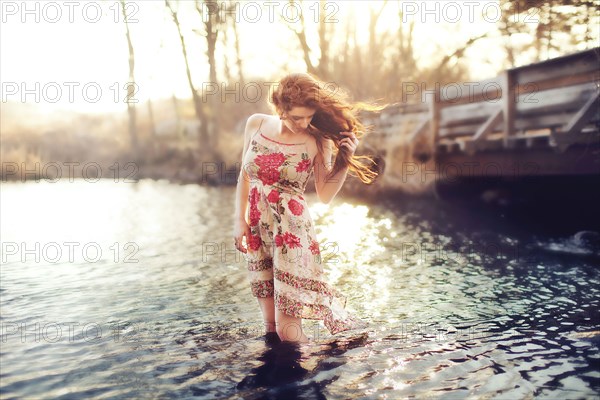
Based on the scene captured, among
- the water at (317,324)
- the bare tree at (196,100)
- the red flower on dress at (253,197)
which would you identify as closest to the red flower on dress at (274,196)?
the red flower on dress at (253,197)

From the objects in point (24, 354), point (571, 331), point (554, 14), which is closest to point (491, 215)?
point (554, 14)

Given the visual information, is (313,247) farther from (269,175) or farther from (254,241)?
(269,175)

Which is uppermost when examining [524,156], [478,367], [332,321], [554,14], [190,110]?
[190,110]

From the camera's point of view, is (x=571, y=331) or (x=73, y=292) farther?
(x=73, y=292)

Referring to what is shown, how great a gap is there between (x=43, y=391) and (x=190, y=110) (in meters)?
39.7

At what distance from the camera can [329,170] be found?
419 cm

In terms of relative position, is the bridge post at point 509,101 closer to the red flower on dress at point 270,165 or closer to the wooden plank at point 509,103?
the wooden plank at point 509,103

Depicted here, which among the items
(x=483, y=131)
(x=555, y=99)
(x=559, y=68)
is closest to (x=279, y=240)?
(x=559, y=68)

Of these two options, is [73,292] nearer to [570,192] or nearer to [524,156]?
[524,156]

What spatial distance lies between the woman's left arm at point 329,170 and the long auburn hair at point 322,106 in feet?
0.11

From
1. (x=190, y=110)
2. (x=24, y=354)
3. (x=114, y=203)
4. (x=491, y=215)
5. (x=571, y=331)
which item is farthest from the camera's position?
(x=190, y=110)

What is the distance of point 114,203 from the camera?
53.4 feet

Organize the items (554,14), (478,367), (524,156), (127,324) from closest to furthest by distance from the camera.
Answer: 1. (478,367)
2. (127,324)
3. (554,14)
4. (524,156)

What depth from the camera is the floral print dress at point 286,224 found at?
13.0 ft
